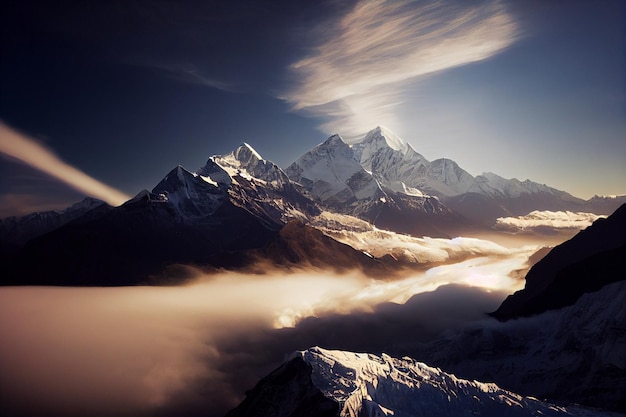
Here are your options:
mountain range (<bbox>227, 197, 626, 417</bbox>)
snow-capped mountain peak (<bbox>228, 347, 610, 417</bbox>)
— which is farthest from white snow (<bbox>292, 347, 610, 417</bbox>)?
mountain range (<bbox>227, 197, 626, 417</bbox>)

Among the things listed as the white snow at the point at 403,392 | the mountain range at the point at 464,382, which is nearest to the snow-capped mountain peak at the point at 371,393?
the white snow at the point at 403,392

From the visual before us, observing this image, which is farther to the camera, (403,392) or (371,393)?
(403,392)

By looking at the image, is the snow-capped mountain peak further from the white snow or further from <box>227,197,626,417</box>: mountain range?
<box>227,197,626,417</box>: mountain range

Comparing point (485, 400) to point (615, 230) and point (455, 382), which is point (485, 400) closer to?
point (455, 382)

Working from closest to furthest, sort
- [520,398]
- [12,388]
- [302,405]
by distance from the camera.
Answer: [302,405] → [520,398] → [12,388]

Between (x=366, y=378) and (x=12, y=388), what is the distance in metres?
163

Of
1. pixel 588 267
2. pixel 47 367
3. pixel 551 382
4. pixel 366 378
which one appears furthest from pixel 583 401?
pixel 47 367

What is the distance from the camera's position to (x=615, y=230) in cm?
19638

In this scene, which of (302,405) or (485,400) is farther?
(485,400)

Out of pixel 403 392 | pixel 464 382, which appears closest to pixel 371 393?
pixel 403 392

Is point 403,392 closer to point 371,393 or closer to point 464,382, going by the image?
point 371,393

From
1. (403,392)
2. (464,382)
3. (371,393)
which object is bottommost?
(464,382)

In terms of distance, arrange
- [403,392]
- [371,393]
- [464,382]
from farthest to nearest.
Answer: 1. [464,382]
2. [403,392]
3. [371,393]

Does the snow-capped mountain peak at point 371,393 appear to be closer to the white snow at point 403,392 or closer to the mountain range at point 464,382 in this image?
the white snow at point 403,392
